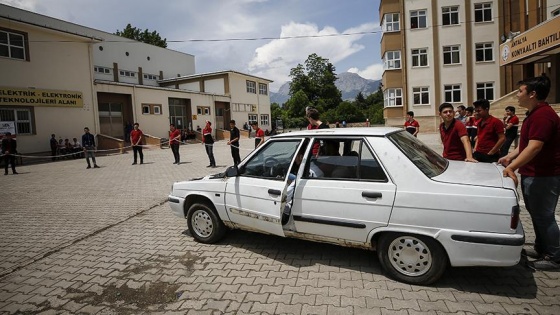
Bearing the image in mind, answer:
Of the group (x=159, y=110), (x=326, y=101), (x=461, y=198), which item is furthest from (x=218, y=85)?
(x=461, y=198)

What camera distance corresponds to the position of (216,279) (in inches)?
144

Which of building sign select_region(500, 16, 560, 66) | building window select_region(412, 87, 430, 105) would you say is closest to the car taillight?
building sign select_region(500, 16, 560, 66)

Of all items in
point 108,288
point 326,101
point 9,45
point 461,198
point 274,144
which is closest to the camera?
point 461,198

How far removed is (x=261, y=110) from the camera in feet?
155

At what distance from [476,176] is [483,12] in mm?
31989

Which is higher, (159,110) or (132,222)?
(159,110)

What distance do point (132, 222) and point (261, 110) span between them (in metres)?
41.7

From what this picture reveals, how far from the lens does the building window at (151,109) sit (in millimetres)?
29031

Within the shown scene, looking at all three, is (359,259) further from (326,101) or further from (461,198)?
(326,101)

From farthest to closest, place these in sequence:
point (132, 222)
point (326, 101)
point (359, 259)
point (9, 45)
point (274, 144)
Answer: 1. point (326, 101)
2. point (9, 45)
3. point (132, 222)
4. point (274, 144)
5. point (359, 259)

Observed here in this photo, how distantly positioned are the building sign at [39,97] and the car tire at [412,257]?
2352 cm

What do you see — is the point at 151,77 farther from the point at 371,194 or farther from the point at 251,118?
the point at 371,194

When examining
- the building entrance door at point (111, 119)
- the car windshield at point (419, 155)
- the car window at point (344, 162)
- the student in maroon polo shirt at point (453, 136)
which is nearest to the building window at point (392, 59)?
the building entrance door at point (111, 119)

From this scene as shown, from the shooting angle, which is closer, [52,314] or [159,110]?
[52,314]
